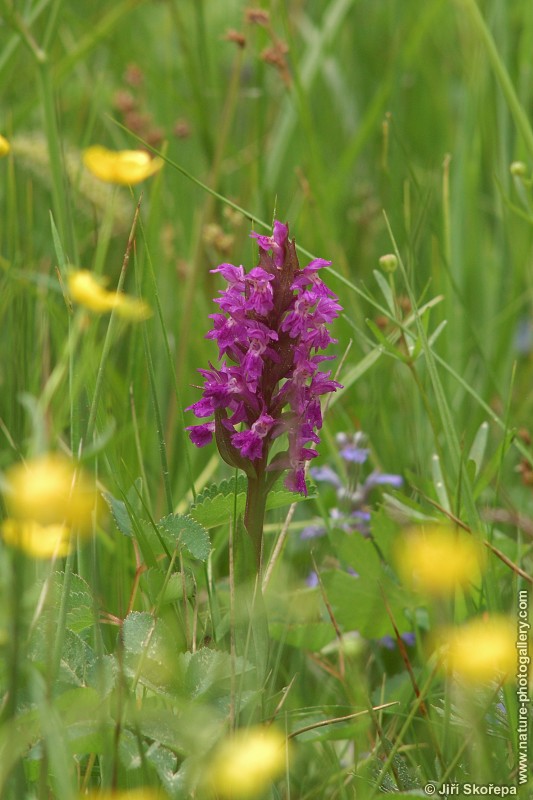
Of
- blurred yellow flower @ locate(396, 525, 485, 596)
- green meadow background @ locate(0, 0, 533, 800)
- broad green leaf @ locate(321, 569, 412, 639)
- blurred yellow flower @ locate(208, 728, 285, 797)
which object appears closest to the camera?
blurred yellow flower @ locate(208, 728, 285, 797)

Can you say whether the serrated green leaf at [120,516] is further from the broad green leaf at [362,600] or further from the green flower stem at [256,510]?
the broad green leaf at [362,600]

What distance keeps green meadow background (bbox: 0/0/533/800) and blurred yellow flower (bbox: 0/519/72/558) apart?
23mm

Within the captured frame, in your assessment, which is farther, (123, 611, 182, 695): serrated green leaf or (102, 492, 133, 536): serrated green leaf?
(102, 492, 133, 536): serrated green leaf

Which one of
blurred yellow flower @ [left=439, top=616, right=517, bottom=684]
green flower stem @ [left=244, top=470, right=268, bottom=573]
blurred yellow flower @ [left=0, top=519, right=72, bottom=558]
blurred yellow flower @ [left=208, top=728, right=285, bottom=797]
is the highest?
green flower stem @ [left=244, top=470, right=268, bottom=573]

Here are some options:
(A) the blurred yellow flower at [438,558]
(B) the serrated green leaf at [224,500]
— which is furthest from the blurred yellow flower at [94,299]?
(A) the blurred yellow flower at [438,558]

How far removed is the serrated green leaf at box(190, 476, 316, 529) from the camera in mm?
1021

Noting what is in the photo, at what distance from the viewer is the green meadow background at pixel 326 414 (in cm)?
88

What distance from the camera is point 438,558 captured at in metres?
0.78

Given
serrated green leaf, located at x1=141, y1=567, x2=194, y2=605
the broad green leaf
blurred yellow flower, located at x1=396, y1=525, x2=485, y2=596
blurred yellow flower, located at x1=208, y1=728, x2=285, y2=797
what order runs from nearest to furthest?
blurred yellow flower, located at x1=208, y1=728, x2=285, y2=797 → blurred yellow flower, located at x1=396, y1=525, x2=485, y2=596 → serrated green leaf, located at x1=141, y1=567, x2=194, y2=605 → the broad green leaf

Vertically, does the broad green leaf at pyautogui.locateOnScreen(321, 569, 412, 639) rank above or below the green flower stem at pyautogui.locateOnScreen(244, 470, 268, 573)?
below

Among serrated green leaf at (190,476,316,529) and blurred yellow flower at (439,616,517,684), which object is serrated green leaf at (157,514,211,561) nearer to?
serrated green leaf at (190,476,316,529)

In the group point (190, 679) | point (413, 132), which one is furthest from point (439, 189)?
point (190, 679)

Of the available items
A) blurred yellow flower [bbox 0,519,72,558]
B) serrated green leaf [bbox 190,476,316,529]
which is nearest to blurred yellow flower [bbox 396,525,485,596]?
serrated green leaf [bbox 190,476,316,529]

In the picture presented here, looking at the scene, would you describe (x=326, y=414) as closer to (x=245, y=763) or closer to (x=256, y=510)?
(x=256, y=510)
